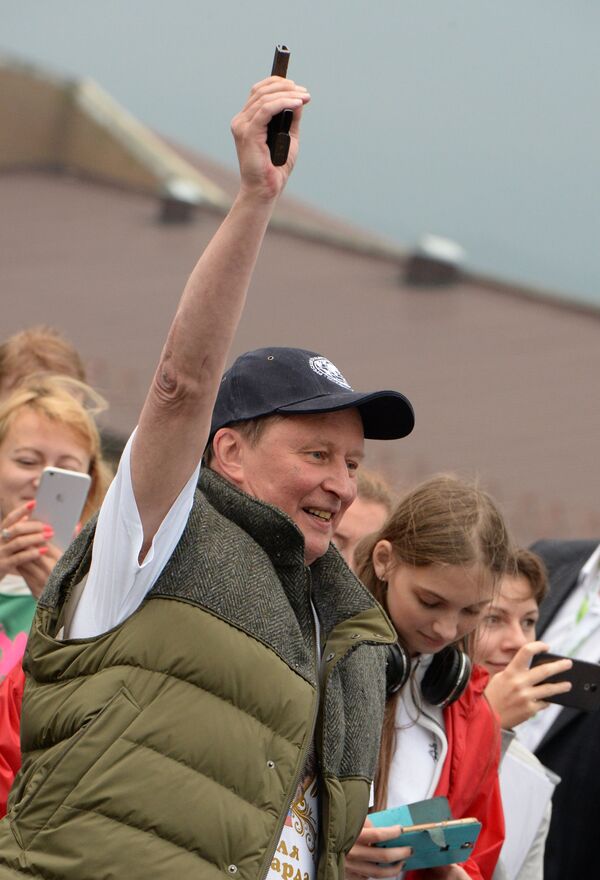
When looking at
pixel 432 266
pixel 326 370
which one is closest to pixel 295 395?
pixel 326 370

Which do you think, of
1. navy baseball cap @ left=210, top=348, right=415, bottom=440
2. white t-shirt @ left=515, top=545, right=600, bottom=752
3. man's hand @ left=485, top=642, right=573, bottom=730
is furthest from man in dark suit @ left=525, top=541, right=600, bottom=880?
navy baseball cap @ left=210, top=348, right=415, bottom=440

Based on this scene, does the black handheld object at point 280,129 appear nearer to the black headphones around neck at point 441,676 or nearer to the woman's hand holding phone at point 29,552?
the black headphones around neck at point 441,676

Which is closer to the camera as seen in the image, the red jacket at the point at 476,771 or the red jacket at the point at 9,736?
the red jacket at the point at 9,736

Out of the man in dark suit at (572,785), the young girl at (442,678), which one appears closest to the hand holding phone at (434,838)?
the young girl at (442,678)

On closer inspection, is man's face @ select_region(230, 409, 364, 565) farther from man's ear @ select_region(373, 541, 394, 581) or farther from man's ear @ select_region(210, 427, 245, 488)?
man's ear @ select_region(373, 541, 394, 581)

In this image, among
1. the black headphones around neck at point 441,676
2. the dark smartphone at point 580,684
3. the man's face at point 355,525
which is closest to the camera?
the black headphones around neck at point 441,676

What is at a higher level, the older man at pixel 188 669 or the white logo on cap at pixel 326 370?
the white logo on cap at pixel 326 370

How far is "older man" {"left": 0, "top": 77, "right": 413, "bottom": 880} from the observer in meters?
1.88

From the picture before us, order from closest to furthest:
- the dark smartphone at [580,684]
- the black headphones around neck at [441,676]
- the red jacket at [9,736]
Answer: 1. the red jacket at [9,736]
2. the black headphones around neck at [441,676]
3. the dark smartphone at [580,684]

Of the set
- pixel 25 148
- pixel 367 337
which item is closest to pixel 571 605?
pixel 367 337

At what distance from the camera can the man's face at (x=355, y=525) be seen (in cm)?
377

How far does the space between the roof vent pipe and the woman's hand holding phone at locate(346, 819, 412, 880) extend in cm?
1033

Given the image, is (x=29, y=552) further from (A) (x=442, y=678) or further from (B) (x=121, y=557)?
(B) (x=121, y=557)

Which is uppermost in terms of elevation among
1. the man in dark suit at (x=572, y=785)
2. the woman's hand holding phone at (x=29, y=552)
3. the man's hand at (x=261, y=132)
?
the man's hand at (x=261, y=132)
